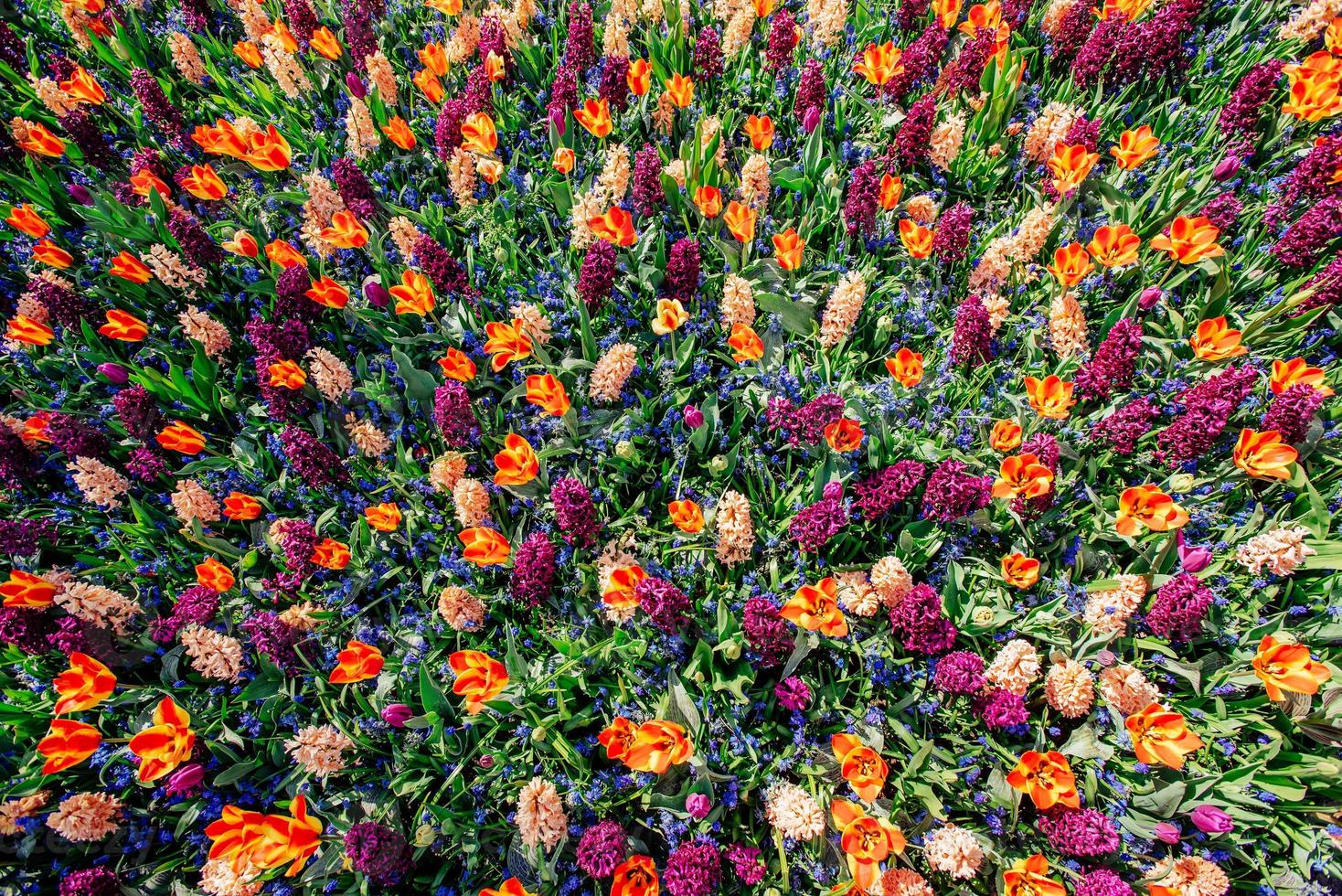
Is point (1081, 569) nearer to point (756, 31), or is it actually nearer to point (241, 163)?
point (756, 31)

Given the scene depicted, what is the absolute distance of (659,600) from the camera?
267cm

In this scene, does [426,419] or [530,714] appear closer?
[530,714]

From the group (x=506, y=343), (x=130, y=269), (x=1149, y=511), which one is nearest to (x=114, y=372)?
(x=130, y=269)

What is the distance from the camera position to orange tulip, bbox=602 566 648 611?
266 cm

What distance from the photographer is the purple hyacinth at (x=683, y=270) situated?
3.30 metres

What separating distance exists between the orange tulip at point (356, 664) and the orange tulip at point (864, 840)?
181 centimetres

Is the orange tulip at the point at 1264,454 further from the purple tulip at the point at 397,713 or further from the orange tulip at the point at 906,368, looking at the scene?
the purple tulip at the point at 397,713

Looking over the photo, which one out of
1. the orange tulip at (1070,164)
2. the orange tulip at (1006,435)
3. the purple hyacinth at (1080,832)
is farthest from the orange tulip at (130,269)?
the purple hyacinth at (1080,832)

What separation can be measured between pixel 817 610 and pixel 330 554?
82.3 inches

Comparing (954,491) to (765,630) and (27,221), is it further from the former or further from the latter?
(27,221)

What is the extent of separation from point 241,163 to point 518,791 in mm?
4097

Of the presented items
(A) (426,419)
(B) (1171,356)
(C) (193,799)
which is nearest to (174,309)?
(A) (426,419)

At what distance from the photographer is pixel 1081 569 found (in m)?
3.13

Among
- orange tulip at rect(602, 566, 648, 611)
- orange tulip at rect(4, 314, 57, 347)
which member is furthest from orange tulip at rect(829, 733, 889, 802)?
orange tulip at rect(4, 314, 57, 347)
